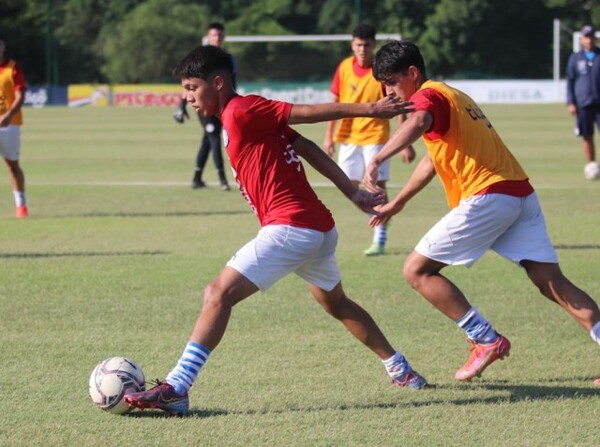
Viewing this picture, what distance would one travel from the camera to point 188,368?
593 cm

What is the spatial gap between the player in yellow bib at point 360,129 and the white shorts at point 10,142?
4.30 m

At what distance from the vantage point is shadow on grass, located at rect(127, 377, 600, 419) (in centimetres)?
608

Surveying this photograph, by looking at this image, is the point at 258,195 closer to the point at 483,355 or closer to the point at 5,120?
the point at 483,355

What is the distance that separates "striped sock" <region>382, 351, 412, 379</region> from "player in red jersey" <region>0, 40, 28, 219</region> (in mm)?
8588

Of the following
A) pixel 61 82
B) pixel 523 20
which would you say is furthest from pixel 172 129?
pixel 523 20

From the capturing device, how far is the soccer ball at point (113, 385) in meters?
5.97

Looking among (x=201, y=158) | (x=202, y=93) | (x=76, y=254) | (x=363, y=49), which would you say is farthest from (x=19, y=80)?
(x=202, y=93)

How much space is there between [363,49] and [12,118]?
4776 mm

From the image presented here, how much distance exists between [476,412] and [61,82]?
229 ft

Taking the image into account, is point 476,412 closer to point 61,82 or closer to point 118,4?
point 61,82

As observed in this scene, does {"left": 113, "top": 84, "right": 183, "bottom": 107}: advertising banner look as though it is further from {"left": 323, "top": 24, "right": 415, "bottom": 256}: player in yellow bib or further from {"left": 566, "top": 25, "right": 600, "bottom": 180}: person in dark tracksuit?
{"left": 323, "top": 24, "right": 415, "bottom": 256}: player in yellow bib

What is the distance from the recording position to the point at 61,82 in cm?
7338

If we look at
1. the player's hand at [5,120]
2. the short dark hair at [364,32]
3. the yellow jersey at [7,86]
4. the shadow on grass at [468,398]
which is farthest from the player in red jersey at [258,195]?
the yellow jersey at [7,86]

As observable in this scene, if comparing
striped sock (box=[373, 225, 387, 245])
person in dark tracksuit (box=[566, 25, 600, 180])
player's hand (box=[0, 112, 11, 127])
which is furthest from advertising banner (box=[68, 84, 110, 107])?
striped sock (box=[373, 225, 387, 245])
